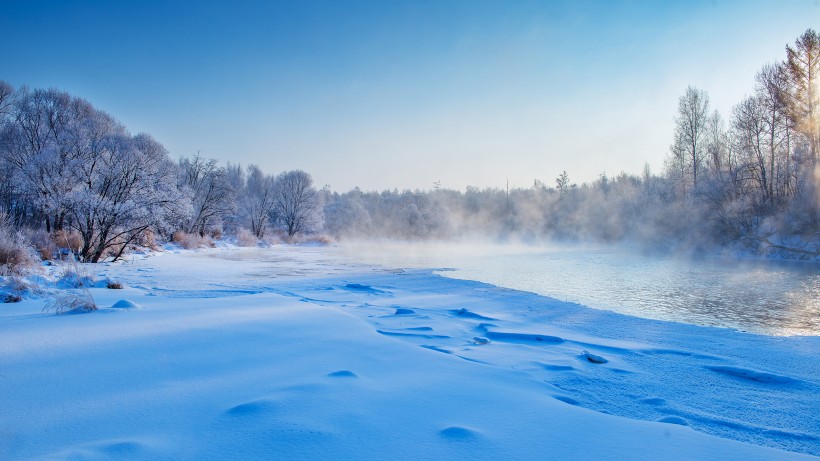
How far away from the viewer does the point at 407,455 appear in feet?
6.38

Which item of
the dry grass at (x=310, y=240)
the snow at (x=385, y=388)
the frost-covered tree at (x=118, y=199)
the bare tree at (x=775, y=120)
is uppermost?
the bare tree at (x=775, y=120)

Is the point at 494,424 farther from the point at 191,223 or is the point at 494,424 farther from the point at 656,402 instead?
the point at 191,223

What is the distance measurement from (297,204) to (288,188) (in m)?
2.14

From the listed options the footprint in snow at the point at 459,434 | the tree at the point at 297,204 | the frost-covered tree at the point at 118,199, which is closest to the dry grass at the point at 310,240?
the tree at the point at 297,204

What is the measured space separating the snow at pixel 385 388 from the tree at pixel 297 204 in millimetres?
39335

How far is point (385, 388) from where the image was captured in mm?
2805

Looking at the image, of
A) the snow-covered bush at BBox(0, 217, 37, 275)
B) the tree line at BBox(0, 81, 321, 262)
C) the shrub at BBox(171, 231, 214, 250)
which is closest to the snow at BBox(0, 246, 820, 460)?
the snow-covered bush at BBox(0, 217, 37, 275)

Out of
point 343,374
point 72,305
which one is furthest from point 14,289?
point 343,374

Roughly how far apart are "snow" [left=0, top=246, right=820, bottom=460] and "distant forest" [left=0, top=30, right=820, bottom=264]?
856 centimetres

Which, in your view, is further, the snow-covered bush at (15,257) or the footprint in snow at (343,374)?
the snow-covered bush at (15,257)

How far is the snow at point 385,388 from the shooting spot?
6.73 feet

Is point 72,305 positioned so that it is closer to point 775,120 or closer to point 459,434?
point 459,434

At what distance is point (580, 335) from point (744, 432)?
8.54ft

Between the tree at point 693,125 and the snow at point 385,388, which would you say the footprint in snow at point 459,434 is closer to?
the snow at point 385,388
